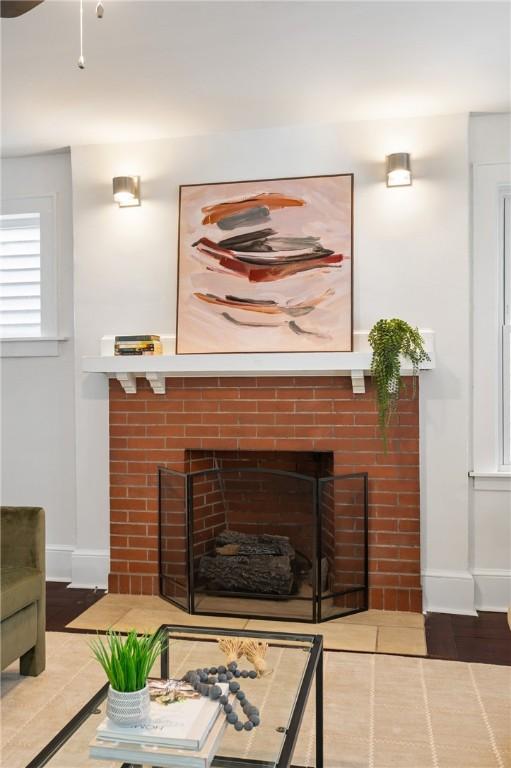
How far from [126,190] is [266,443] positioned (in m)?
1.65

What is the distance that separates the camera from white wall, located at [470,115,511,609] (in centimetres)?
370

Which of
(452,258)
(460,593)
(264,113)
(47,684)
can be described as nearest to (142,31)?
(264,113)

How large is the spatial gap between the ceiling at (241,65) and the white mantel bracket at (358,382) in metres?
1.38

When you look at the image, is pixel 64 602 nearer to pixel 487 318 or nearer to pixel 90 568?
pixel 90 568

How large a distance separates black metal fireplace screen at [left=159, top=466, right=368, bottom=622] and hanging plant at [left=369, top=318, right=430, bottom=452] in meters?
0.48

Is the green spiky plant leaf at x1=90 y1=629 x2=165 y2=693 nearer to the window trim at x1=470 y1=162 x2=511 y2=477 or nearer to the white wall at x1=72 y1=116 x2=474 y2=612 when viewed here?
the white wall at x1=72 y1=116 x2=474 y2=612

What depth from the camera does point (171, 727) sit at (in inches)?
65.4

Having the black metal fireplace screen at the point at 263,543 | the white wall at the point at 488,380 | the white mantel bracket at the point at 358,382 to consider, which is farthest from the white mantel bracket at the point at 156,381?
the white wall at the point at 488,380

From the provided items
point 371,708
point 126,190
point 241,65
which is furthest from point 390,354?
point 126,190

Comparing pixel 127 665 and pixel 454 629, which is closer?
pixel 127 665

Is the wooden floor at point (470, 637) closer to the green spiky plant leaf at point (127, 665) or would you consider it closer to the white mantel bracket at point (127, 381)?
the green spiky plant leaf at point (127, 665)

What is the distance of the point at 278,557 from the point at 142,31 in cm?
268

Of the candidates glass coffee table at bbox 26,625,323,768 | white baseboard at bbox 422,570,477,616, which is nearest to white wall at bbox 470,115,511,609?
white baseboard at bbox 422,570,477,616

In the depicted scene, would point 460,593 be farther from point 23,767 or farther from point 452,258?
point 23,767
